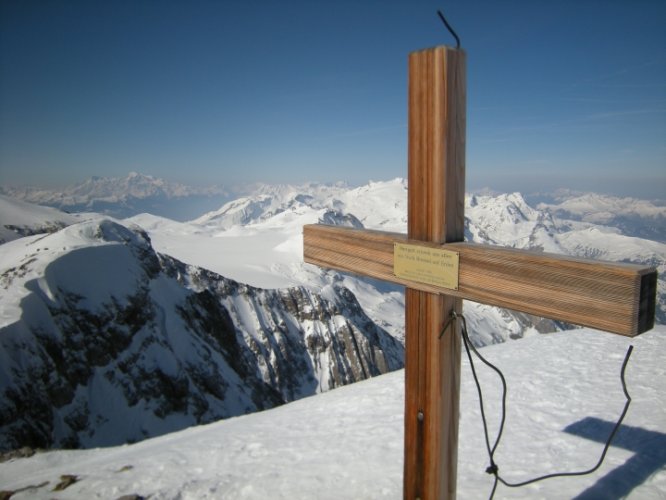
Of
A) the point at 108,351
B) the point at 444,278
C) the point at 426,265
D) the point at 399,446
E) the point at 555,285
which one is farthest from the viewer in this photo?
the point at 108,351

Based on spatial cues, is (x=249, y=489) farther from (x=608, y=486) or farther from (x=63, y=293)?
(x=63, y=293)

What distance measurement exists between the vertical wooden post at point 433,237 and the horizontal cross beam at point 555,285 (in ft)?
0.61

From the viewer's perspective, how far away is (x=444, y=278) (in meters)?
2.92

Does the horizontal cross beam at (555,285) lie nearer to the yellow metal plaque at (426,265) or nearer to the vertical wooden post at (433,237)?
the yellow metal plaque at (426,265)

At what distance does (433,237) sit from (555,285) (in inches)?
32.8

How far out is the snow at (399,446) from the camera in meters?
5.60

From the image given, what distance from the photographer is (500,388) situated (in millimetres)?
8734

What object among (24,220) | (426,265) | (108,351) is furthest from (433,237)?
(24,220)

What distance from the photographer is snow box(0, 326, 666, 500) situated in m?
5.60

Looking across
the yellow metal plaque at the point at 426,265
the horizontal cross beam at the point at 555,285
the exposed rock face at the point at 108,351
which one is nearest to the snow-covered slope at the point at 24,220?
the exposed rock face at the point at 108,351

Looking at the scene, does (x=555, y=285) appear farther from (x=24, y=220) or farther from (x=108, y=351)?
(x=24, y=220)

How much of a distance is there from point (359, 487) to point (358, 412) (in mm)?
2884

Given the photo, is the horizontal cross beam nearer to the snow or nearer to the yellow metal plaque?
the yellow metal plaque

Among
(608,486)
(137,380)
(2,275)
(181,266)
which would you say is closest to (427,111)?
(608,486)
